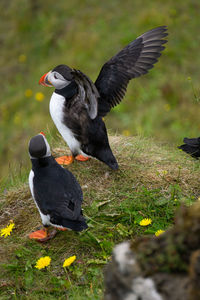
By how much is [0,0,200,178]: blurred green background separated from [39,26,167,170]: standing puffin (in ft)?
5.63

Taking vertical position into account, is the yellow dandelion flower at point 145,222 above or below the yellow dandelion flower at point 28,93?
above

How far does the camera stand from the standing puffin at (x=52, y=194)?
280 centimetres

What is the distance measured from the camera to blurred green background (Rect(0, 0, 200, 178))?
6551mm

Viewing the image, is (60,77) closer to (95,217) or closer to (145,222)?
(95,217)

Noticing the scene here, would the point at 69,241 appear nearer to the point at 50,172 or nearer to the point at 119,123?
the point at 50,172

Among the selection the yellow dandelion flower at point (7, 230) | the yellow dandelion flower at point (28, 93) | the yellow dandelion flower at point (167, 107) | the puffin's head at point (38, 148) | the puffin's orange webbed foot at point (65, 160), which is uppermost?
the puffin's head at point (38, 148)

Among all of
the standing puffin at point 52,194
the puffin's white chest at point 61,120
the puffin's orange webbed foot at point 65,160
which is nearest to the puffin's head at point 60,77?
the puffin's white chest at point 61,120

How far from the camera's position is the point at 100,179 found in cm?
376

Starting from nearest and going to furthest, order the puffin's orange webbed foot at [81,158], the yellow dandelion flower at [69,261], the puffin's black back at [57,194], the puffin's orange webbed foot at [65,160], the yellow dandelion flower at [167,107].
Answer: the yellow dandelion flower at [69,261] → the puffin's black back at [57,194] → the puffin's orange webbed foot at [65,160] → the puffin's orange webbed foot at [81,158] → the yellow dandelion flower at [167,107]

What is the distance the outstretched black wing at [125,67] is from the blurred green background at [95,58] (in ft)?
5.76

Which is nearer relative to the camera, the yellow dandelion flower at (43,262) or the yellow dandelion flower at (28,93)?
the yellow dandelion flower at (43,262)

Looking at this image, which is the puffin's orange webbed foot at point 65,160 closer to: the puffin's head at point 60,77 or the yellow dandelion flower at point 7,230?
the puffin's head at point 60,77

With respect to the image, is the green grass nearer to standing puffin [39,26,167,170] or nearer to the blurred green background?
standing puffin [39,26,167,170]

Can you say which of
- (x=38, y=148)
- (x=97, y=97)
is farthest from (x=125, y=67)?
(x=38, y=148)
